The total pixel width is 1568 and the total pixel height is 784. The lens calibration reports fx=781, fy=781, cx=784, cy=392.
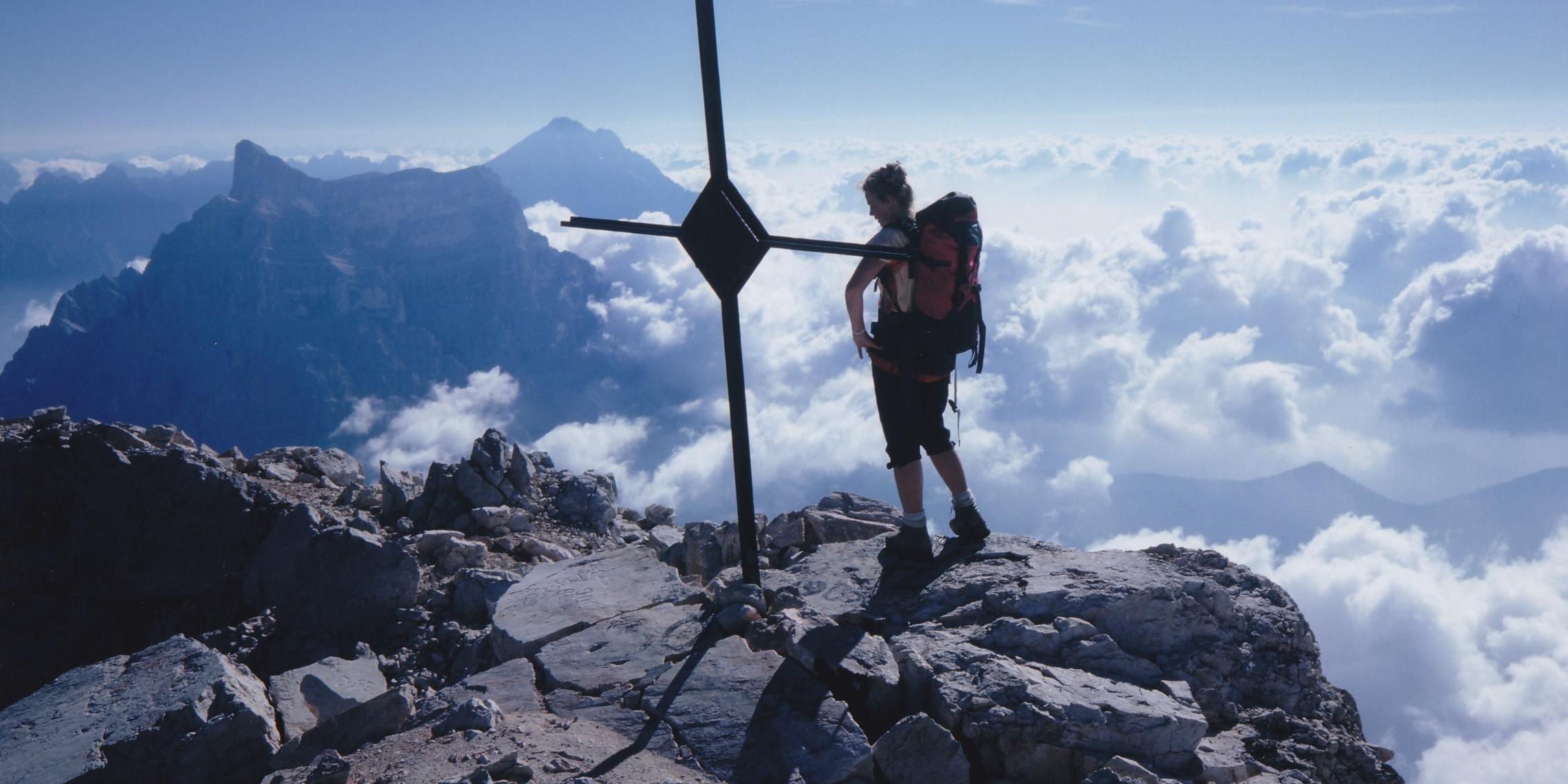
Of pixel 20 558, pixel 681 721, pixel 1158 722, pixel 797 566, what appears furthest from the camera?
pixel 20 558

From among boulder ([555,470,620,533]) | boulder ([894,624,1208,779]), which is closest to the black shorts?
boulder ([894,624,1208,779])

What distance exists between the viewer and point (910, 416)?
5977 mm

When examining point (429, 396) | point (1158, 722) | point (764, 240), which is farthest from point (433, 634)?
point (429, 396)

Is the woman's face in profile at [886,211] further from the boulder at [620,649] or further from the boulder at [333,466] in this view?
the boulder at [333,466]

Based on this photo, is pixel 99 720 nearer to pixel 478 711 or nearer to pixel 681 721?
pixel 478 711

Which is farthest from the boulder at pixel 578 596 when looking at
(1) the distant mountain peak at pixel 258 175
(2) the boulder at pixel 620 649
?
(1) the distant mountain peak at pixel 258 175

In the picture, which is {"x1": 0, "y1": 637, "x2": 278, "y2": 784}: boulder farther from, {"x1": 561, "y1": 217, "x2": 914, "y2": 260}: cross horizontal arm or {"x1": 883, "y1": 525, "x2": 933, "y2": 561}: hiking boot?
{"x1": 883, "y1": 525, "x2": 933, "y2": 561}: hiking boot

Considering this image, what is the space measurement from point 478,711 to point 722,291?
9.73 ft

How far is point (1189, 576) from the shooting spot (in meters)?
5.54

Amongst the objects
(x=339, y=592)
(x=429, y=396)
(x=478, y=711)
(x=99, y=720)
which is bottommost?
(x=99, y=720)

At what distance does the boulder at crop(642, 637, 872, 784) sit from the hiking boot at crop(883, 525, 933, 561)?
175cm

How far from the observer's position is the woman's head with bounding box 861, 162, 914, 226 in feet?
18.4

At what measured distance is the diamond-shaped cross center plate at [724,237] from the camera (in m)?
5.22

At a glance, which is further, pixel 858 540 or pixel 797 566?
pixel 858 540
